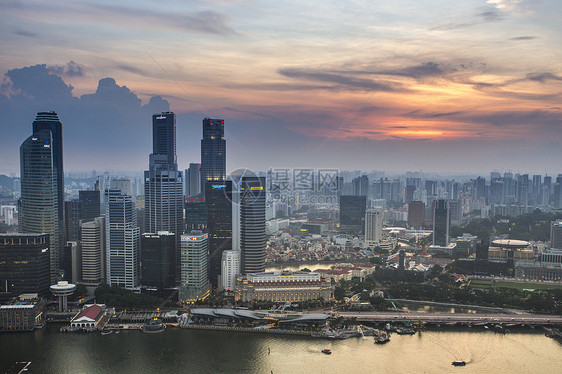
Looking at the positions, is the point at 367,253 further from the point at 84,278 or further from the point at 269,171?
the point at 84,278

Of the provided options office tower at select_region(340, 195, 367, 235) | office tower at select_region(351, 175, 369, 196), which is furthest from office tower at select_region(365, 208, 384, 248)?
office tower at select_region(351, 175, 369, 196)

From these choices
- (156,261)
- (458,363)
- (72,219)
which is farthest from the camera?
(72,219)

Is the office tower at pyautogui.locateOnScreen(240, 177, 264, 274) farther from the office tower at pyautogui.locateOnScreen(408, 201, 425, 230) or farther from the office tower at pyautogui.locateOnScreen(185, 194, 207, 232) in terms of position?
the office tower at pyautogui.locateOnScreen(408, 201, 425, 230)

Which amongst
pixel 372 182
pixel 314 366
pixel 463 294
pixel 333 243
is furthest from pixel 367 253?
pixel 372 182

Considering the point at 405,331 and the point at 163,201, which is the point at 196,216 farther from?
the point at 405,331

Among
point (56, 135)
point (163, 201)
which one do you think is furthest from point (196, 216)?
point (56, 135)

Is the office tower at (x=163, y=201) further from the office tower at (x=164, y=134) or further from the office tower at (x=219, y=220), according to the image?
the office tower at (x=164, y=134)
